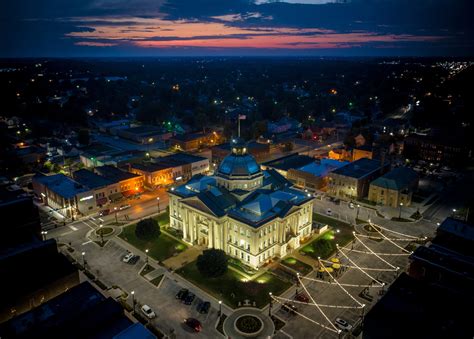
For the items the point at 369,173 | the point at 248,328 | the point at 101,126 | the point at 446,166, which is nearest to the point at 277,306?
the point at 248,328

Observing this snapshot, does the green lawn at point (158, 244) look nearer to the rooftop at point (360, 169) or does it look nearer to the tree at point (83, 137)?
the rooftop at point (360, 169)

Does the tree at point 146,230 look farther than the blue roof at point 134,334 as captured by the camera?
Yes

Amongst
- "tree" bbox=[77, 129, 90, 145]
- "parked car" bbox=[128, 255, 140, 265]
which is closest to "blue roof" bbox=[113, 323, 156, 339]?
"parked car" bbox=[128, 255, 140, 265]

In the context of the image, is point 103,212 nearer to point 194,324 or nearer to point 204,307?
point 204,307

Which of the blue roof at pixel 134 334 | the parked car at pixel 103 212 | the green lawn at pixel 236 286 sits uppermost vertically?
the blue roof at pixel 134 334

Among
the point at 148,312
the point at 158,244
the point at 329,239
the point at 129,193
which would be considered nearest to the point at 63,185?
the point at 129,193

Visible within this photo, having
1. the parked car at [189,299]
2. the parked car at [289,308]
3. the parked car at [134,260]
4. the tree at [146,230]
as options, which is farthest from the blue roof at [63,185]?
the parked car at [289,308]

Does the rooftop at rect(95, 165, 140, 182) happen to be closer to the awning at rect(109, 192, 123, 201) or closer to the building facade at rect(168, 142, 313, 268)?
the awning at rect(109, 192, 123, 201)

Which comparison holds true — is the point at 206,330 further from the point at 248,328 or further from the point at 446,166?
the point at 446,166
